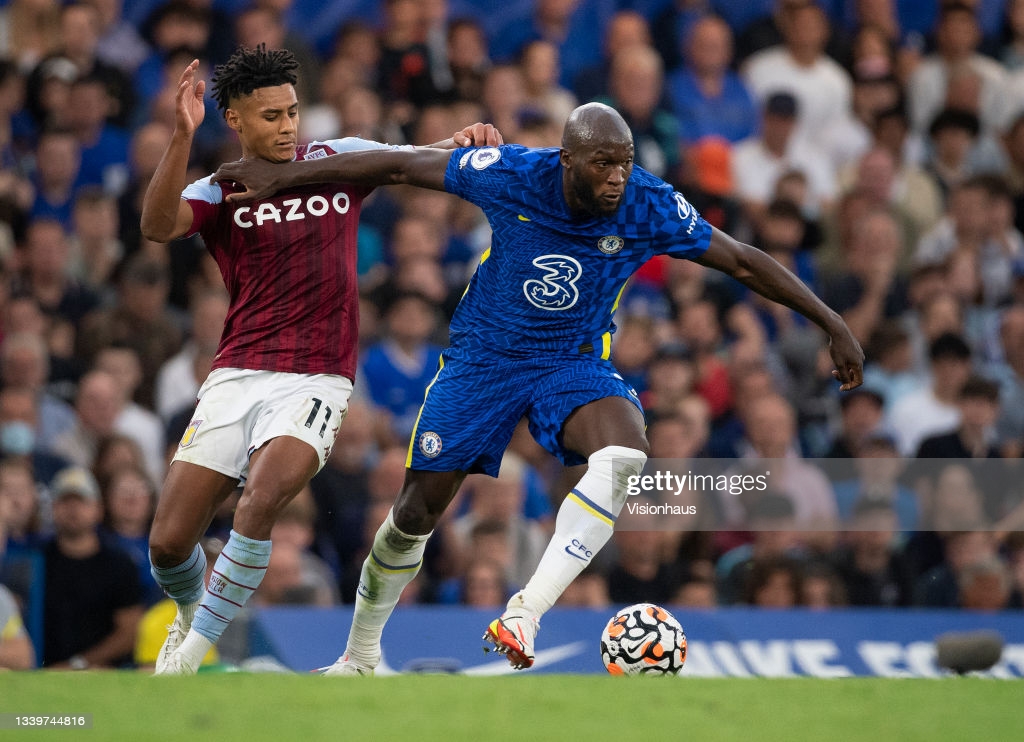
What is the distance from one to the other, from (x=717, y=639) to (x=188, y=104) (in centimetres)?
496

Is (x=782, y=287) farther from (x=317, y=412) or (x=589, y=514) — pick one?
(x=317, y=412)

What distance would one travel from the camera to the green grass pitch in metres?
5.02

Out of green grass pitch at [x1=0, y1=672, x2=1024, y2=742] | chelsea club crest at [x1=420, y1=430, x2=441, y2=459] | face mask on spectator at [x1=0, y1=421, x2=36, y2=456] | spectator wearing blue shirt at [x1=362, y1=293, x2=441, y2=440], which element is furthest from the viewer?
spectator wearing blue shirt at [x1=362, y1=293, x2=441, y2=440]

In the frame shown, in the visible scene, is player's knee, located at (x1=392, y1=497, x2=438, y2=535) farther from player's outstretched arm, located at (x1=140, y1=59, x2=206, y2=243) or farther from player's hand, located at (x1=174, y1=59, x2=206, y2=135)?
player's hand, located at (x1=174, y1=59, x2=206, y2=135)

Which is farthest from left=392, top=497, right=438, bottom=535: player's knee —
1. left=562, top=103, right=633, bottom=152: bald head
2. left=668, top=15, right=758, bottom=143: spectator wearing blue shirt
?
left=668, top=15, right=758, bottom=143: spectator wearing blue shirt

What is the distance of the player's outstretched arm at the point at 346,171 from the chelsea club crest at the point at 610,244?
76 cm

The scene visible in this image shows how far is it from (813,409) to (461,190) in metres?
5.63

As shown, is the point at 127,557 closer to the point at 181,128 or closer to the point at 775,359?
the point at 181,128

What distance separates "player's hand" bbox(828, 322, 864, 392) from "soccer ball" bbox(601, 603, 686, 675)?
4.34 ft

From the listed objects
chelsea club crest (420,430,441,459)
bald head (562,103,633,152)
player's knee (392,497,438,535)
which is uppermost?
bald head (562,103,633,152)

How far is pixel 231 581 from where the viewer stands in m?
6.68

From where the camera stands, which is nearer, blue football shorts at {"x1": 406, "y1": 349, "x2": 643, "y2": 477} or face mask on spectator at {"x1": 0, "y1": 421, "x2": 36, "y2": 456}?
blue football shorts at {"x1": 406, "y1": 349, "x2": 643, "y2": 477}

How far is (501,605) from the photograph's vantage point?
9922mm

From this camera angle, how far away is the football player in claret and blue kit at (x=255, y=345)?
6.71m
